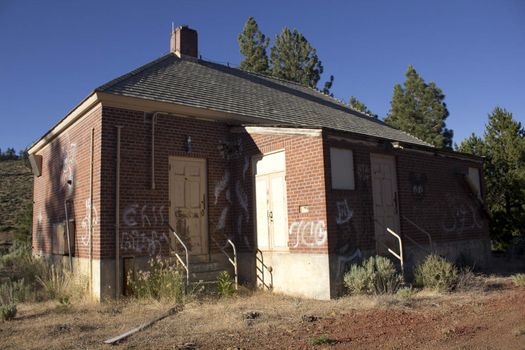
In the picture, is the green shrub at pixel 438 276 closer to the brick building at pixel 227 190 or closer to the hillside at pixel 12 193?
the brick building at pixel 227 190

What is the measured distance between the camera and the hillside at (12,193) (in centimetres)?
2775

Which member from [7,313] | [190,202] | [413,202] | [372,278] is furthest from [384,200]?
[7,313]

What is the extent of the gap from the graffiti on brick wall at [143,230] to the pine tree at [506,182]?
45.5ft

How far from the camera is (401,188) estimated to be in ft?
37.8

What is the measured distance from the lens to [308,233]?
957 centimetres

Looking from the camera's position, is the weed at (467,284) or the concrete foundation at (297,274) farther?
the weed at (467,284)

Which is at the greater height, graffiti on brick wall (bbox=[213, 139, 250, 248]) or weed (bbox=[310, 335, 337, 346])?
graffiti on brick wall (bbox=[213, 139, 250, 248])

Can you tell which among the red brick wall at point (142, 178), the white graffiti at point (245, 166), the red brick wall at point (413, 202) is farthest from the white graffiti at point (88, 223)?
the red brick wall at point (413, 202)

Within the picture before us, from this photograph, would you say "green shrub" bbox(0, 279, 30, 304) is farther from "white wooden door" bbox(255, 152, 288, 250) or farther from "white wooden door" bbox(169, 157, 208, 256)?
"white wooden door" bbox(255, 152, 288, 250)

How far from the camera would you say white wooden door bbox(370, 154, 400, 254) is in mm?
10766

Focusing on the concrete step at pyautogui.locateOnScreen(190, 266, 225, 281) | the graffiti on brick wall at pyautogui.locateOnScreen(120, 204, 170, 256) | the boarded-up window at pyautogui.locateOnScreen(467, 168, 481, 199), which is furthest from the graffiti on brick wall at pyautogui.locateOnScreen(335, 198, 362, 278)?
the boarded-up window at pyautogui.locateOnScreen(467, 168, 481, 199)

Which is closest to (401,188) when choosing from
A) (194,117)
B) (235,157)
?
(235,157)

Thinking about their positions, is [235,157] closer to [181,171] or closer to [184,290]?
[181,171]

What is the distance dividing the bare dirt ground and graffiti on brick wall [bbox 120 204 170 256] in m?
1.34
